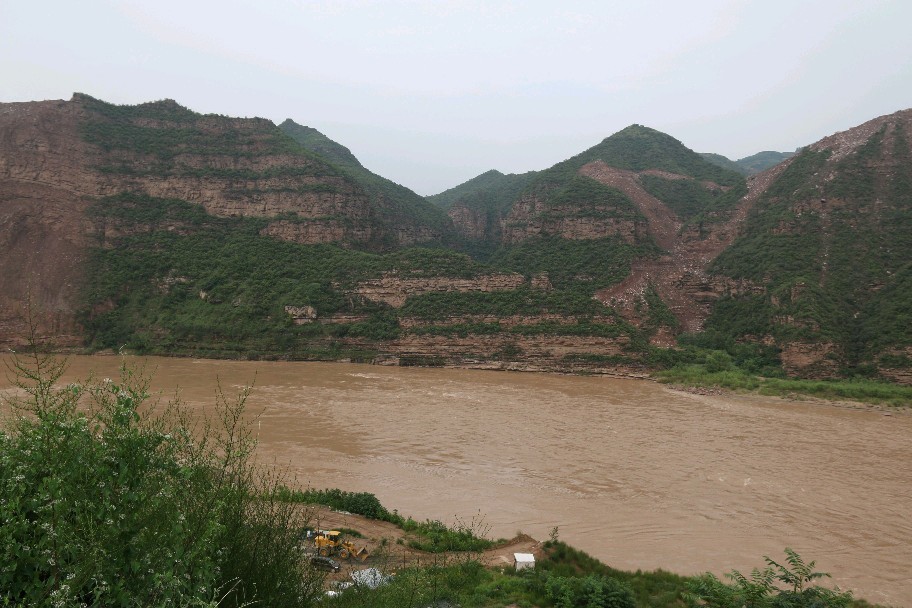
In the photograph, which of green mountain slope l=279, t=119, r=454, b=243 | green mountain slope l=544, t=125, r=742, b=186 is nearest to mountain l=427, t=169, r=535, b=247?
green mountain slope l=279, t=119, r=454, b=243

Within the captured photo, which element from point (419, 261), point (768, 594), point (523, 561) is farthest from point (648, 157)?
point (523, 561)

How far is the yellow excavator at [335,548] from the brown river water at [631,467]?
2.55 metres

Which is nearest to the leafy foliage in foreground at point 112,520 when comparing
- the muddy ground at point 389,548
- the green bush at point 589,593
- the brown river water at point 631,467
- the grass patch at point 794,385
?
the brown river water at point 631,467

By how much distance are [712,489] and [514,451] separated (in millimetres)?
7142

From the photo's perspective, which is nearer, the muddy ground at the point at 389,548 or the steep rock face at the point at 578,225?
the muddy ground at the point at 389,548

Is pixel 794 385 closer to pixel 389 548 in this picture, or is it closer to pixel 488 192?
pixel 389 548

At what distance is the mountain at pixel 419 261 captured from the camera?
1663 inches

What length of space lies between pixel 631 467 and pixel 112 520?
17869 millimetres

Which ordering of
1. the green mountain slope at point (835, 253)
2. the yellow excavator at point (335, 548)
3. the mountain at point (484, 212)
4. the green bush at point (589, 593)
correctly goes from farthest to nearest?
the mountain at point (484, 212) < the green mountain slope at point (835, 253) < the yellow excavator at point (335, 548) < the green bush at point (589, 593)

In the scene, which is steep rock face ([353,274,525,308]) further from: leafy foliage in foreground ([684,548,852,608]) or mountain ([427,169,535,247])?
leafy foliage in foreground ([684,548,852,608])

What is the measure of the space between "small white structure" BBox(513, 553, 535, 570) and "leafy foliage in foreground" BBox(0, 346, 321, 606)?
20.1 feet

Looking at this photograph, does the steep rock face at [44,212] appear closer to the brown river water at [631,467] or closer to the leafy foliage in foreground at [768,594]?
the brown river water at [631,467]

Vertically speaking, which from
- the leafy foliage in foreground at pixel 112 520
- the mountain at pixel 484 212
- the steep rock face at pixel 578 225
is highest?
the mountain at pixel 484 212

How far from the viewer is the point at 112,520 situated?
10.7ft
